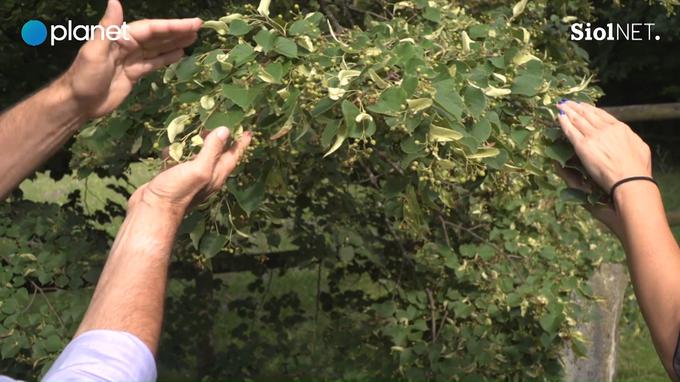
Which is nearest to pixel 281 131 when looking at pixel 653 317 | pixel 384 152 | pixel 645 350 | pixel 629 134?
pixel 629 134

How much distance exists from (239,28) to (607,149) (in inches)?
34.2

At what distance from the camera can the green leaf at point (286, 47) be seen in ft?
7.05

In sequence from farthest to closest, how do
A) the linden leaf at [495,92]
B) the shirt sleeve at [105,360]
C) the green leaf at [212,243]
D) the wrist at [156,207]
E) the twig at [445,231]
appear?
the twig at [445,231] → the green leaf at [212,243] → the linden leaf at [495,92] → the wrist at [156,207] → the shirt sleeve at [105,360]

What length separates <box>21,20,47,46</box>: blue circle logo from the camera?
4090mm

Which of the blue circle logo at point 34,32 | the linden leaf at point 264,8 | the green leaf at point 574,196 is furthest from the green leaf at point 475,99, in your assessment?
the blue circle logo at point 34,32

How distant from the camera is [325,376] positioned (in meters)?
4.82

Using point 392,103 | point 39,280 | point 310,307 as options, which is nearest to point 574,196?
point 392,103

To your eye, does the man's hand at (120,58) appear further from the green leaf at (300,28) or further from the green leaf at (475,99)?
the green leaf at (475,99)

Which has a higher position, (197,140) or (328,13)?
(197,140)

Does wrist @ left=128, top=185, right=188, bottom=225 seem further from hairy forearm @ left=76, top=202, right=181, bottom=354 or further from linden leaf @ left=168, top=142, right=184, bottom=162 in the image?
linden leaf @ left=168, top=142, right=184, bottom=162

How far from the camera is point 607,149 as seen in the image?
1.92 meters

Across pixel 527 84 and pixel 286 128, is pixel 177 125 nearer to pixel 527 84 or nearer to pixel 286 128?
pixel 286 128

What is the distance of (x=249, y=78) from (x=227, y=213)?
36 cm

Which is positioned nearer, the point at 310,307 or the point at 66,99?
the point at 66,99
